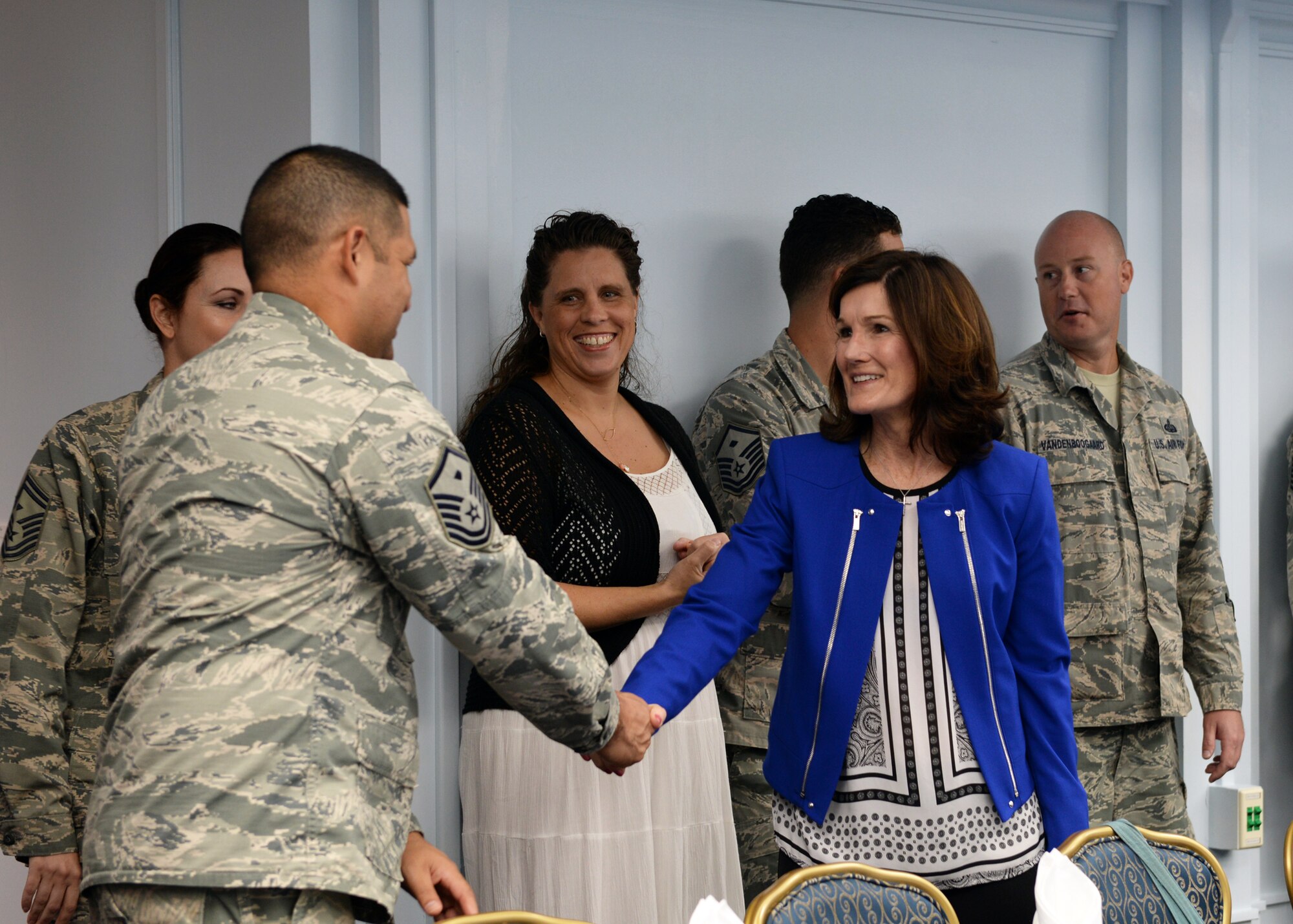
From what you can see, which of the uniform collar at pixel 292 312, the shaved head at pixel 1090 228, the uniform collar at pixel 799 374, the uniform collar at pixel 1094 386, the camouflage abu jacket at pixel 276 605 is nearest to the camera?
the camouflage abu jacket at pixel 276 605

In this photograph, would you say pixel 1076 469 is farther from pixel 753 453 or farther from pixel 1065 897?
pixel 1065 897

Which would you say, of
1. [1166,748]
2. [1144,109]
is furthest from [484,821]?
[1144,109]

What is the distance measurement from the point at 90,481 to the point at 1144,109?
10.4ft

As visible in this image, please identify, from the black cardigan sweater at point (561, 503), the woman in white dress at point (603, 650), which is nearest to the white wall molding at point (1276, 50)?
the woman in white dress at point (603, 650)

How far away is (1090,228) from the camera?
3.41m

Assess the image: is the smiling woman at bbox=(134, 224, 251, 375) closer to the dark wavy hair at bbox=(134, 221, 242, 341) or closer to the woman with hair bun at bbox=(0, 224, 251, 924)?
the dark wavy hair at bbox=(134, 221, 242, 341)

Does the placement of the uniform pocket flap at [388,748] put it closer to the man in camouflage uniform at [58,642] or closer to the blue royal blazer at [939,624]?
the blue royal blazer at [939,624]

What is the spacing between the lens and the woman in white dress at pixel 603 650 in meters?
2.43

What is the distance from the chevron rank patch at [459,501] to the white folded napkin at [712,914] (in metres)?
0.50

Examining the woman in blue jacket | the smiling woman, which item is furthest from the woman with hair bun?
the woman in blue jacket

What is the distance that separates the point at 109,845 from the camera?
1396mm

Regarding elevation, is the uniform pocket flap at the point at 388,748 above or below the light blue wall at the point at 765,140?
below

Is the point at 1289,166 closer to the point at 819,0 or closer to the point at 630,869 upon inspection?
the point at 819,0

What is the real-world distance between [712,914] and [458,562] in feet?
1.64
